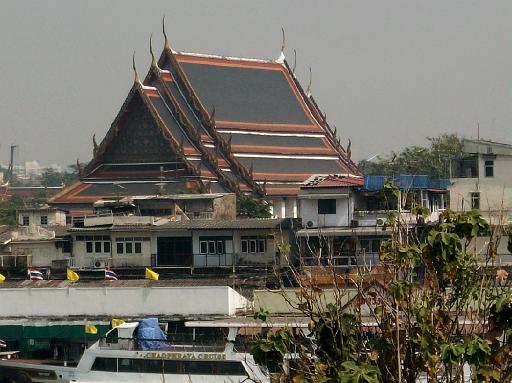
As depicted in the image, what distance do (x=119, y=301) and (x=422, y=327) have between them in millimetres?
22888

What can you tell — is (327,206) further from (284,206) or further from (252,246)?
(284,206)

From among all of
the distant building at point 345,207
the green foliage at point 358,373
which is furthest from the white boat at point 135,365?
the green foliage at point 358,373

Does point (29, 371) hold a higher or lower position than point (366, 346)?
lower

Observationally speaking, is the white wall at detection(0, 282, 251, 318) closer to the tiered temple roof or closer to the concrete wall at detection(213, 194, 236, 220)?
the concrete wall at detection(213, 194, 236, 220)

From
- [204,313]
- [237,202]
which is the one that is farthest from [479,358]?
[237,202]

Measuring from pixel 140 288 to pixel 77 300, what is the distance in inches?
65.5

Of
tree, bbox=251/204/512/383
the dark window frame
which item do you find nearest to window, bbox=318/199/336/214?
the dark window frame

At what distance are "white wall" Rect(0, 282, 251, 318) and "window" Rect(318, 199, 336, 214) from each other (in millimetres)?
5986

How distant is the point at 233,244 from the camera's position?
3966cm

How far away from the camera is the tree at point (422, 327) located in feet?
35.2

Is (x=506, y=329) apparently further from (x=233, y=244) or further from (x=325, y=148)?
(x=325, y=148)

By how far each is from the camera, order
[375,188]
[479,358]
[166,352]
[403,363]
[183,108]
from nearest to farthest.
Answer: [479,358], [403,363], [166,352], [375,188], [183,108]

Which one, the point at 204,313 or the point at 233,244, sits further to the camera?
the point at 233,244

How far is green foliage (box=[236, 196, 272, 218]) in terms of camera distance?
5353cm
